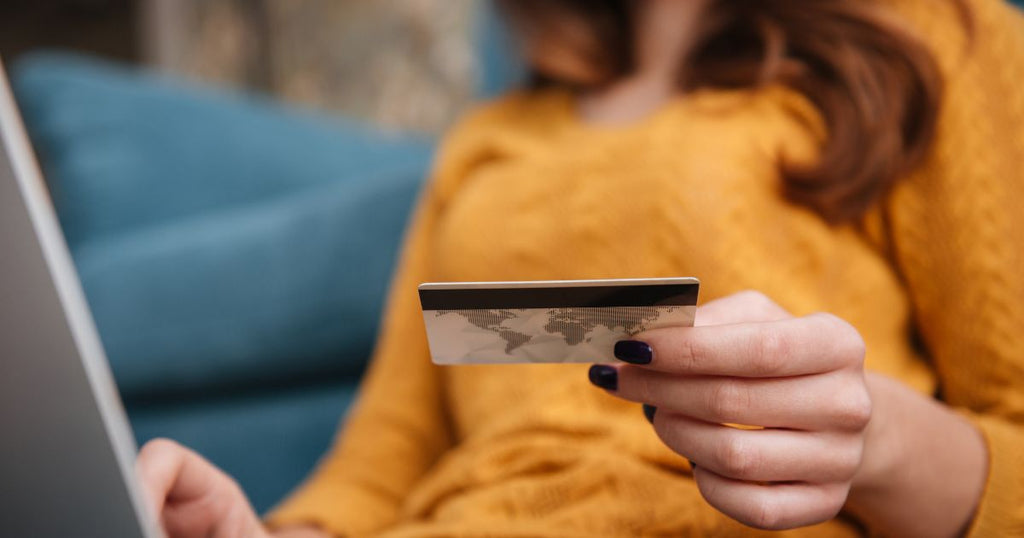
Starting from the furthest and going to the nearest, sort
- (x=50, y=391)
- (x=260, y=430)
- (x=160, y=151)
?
(x=160, y=151), (x=260, y=430), (x=50, y=391)

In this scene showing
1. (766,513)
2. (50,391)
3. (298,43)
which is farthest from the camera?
(298,43)

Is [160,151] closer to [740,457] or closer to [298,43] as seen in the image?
[298,43]

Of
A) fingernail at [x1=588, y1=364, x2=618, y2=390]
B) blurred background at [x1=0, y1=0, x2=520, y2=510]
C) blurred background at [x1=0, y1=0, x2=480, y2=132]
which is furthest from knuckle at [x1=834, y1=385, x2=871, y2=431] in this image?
blurred background at [x1=0, y1=0, x2=480, y2=132]

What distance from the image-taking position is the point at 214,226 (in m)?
1.11

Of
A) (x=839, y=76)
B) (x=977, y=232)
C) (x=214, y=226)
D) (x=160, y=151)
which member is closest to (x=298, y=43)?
(x=160, y=151)

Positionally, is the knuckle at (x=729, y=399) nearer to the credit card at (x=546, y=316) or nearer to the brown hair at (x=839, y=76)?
the credit card at (x=546, y=316)

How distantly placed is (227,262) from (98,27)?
162 centimetres

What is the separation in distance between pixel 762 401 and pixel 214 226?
94 centimetres

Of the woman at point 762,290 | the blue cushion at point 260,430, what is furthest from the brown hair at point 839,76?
the blue cushion at point 260,430

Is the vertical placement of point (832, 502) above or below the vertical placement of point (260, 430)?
above

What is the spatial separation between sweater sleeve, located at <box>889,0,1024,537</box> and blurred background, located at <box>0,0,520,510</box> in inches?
23.1

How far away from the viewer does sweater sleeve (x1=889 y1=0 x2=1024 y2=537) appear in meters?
0.53

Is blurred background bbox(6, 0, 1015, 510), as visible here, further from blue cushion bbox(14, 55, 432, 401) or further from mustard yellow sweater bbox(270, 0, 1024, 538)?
mustard yellow sweater bbox(270, 0, 1024, 538)

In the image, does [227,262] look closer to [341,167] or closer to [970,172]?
[341,167]
